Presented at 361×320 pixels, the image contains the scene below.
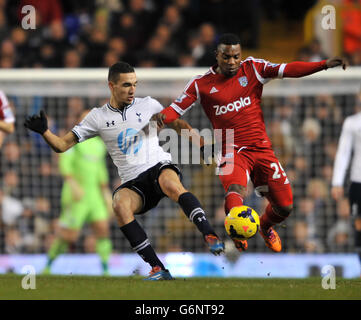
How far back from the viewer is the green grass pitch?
23.5 ft

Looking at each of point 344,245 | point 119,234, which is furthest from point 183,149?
point 344,245

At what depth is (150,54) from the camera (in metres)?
14.4

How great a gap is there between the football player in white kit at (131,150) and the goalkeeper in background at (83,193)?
369 centimetres

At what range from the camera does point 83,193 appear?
12508 mm

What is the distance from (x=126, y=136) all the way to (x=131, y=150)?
0.15m

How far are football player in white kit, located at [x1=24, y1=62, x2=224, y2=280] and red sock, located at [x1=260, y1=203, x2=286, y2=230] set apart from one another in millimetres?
1275

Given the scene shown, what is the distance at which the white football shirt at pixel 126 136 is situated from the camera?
8.69m

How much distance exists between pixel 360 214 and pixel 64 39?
6.84 metres

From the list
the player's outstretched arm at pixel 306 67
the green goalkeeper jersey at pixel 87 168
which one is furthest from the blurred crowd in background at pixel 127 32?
the player's outstretched arm at pixel 306 67

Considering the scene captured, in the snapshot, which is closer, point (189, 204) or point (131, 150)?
point (189, 204)

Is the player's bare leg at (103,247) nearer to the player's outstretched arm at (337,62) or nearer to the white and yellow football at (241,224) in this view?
the white and yellow football at (241,224)

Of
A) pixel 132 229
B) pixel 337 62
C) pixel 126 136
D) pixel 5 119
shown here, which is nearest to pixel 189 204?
pixel 132 229
